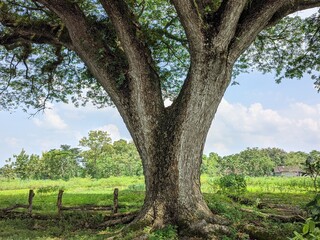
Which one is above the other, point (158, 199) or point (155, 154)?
point (155, 154)

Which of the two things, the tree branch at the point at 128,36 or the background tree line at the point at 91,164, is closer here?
the tree branch at the point at 128,36

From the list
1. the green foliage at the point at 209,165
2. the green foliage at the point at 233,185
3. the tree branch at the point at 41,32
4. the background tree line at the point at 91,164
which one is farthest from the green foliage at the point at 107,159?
the tree branch at the point at 41,32

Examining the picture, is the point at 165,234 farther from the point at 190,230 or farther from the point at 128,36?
the point at 128,36

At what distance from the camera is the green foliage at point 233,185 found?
50.8 ft

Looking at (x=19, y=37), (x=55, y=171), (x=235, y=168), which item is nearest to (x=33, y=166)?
(x=55, y=171)

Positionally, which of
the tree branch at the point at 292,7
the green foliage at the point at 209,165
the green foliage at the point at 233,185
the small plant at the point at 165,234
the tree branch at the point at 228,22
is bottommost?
the small plant at the point at 165,234

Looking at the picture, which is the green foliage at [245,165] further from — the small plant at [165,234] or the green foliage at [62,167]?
the small plant at [165,234]

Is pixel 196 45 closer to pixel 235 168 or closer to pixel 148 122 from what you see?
pixel 148 122

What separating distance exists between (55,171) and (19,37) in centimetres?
3041

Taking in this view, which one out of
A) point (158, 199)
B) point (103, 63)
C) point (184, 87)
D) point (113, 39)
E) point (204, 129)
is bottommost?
point (158, 199)

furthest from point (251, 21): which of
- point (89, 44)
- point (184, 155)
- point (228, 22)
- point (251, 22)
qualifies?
point (89, 44)

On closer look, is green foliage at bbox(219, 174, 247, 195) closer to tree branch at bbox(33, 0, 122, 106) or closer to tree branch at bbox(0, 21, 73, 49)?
tree branch at bbox(33, 0, 122, 106)

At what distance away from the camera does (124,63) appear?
7.91 metres

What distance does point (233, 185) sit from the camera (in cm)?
1570
